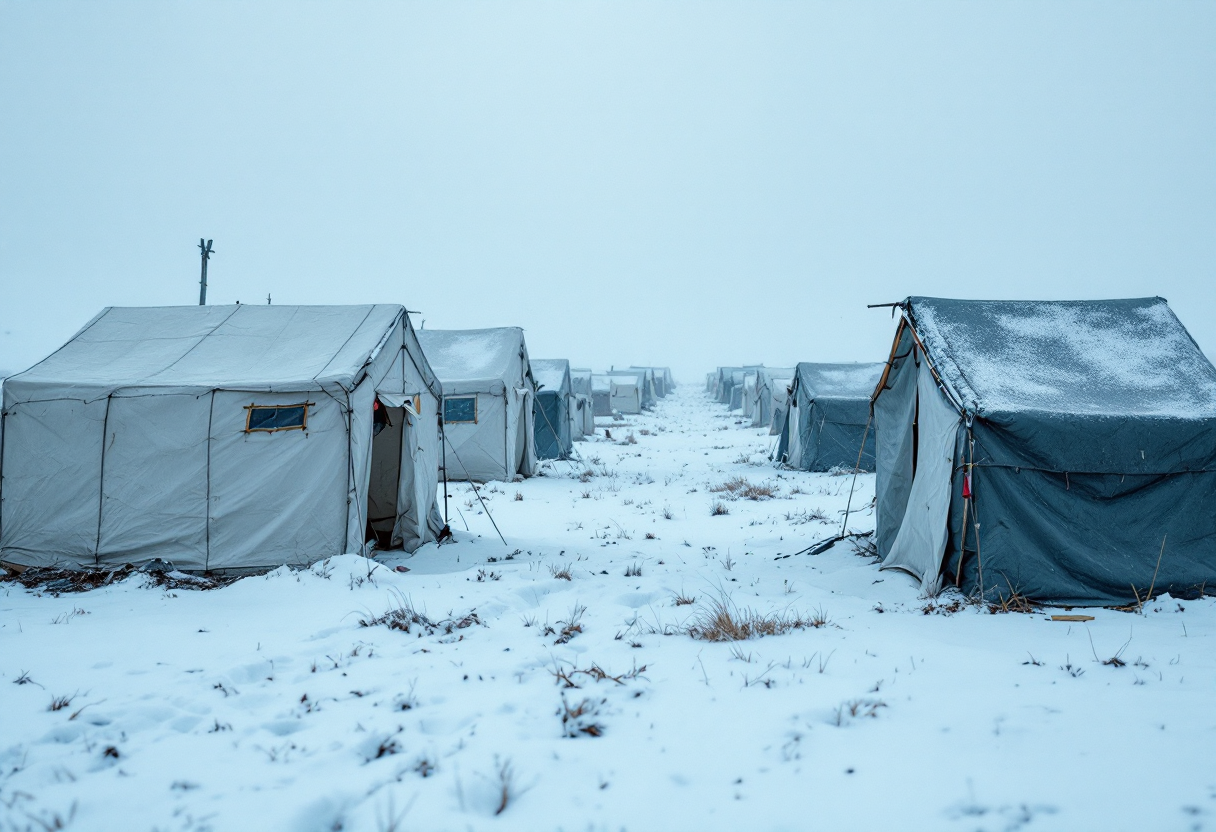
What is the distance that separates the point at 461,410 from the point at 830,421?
9.92 m

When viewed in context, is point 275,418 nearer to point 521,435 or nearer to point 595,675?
point 595,675

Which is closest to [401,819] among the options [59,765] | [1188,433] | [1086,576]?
[59,765]

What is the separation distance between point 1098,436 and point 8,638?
33.1 feet

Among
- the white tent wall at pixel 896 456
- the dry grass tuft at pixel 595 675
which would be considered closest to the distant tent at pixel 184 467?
the dry grass tuft at pixel 595 675

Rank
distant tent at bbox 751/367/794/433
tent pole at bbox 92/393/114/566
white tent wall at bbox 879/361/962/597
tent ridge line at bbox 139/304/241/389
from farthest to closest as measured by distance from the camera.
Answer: distant tent at bbox 751/367/794/433 < tent ridge line at bbox 139/304/241/389 < tent pole at bbox 92/393/114/566 < white tent wall at bbox 879/361/962/597

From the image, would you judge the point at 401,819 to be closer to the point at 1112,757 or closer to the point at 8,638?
the point at 1112,757

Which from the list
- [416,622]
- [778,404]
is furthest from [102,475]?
[778,404]

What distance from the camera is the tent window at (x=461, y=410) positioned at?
656 inches

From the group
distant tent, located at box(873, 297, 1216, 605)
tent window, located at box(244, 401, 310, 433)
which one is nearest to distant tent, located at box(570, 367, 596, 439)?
tent window, located at box(244, 401, 310, 433)

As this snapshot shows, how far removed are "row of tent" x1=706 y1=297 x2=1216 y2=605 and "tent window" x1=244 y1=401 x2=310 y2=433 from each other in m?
7.43

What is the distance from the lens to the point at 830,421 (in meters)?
18.1

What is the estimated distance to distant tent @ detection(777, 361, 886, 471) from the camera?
1802 cm

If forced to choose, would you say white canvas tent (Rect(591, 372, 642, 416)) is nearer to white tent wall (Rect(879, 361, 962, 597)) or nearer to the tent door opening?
the tent door opening

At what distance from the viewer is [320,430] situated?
27.0 ft
